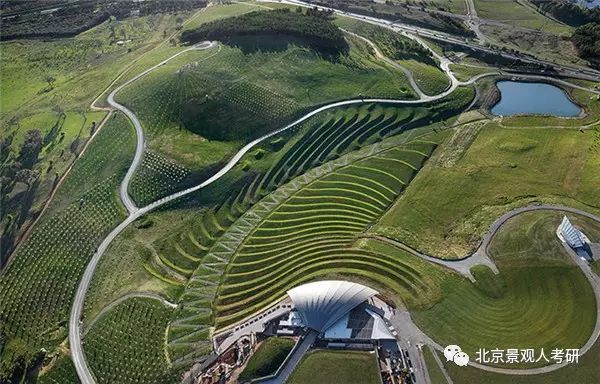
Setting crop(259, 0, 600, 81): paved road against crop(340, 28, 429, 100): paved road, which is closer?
crop(340, 28, 429, 100): paved road

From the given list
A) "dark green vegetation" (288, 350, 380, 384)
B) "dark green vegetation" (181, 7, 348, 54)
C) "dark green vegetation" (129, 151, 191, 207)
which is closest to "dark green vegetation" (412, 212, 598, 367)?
"dark green vegetation" (288, 350, 380, 384)

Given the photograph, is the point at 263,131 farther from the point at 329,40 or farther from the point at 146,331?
the point at 146,331

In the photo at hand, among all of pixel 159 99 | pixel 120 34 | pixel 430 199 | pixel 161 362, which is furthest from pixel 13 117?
pixel 430 199

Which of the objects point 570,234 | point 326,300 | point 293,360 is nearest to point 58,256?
point 293,360

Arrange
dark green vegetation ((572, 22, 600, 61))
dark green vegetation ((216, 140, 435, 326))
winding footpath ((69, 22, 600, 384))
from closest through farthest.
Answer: winding footpath ((69, 22, 600, 384)) → dark green vegetation ((216, 140, 435, 326)) → dark green vegetation ((572, 22, 600, 61))

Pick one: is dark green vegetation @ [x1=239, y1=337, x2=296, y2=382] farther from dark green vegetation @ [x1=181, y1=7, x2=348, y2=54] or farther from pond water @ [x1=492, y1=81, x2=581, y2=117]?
dark green vegetation @ [x1=181, y1=7, x2=348, y2=54]

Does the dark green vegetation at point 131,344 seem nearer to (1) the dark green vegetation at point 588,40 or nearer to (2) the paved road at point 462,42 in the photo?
(2) the paved road at point 462,42
